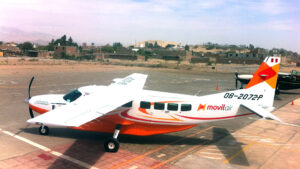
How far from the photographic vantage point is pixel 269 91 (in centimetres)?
1364

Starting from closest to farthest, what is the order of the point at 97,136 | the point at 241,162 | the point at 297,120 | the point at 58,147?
the point at 241,162, the point at 58,147, the point at 97,136, the point at 297,120

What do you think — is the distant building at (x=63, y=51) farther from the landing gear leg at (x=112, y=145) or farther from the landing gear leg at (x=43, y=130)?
the landing gear leg at (x=112, y=145)

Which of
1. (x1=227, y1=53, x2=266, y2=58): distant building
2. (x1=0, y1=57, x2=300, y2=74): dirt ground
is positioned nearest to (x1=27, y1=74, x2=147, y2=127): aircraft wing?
(x1=0, y1=57, x2=300, y2=74): dirt ground

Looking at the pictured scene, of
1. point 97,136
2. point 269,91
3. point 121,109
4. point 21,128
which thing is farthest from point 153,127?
point 21,128

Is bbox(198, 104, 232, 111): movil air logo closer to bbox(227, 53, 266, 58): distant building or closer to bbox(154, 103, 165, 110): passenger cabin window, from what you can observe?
bbox(154, 103, 165, 110): passenger cabin window

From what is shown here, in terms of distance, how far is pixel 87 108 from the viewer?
391 inches

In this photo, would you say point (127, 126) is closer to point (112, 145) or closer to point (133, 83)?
point (112, 145)

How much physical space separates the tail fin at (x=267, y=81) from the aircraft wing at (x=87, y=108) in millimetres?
7294

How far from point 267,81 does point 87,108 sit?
10625 millimetres

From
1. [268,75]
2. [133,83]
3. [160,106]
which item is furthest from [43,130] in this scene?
[268,75]

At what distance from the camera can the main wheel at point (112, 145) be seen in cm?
1205

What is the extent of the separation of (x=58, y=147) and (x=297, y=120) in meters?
19.5

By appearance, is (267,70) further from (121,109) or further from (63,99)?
(63,99)

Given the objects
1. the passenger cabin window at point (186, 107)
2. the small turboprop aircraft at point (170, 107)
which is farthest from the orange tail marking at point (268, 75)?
the passenger cabin window at point (186, 107)
